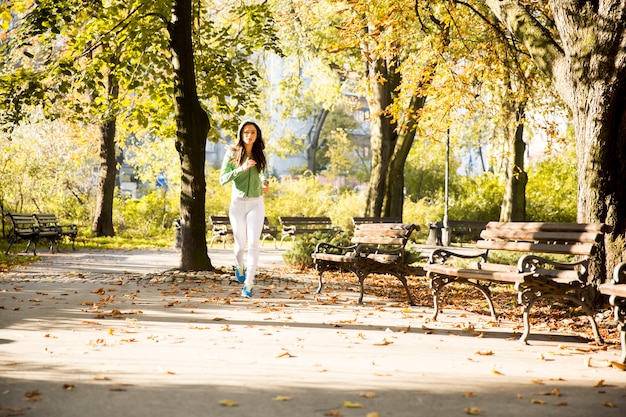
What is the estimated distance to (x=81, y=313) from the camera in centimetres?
878

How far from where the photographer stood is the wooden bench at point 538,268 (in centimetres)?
729

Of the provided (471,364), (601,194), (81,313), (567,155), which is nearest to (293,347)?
(471,364)

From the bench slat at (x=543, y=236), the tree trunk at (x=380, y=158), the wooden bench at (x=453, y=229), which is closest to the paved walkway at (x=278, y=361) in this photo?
the bench slat at (x=543, y=236)

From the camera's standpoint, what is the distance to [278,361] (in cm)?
605

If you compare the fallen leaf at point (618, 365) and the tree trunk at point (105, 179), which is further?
the tree trunk at point (105, 179)

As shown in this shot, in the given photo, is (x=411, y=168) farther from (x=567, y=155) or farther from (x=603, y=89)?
(x=603, y=89)

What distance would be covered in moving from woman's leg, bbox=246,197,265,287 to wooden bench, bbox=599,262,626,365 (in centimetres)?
454

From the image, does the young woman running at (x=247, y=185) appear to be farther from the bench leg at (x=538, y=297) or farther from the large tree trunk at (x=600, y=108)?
the large tree trunk at (x=600, y=108)

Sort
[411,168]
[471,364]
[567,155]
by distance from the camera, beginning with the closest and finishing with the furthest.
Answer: [471,364], [567,155], [411,168]

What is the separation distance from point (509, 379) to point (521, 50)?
942 centimetres

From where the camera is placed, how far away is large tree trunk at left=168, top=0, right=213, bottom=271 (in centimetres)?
1338

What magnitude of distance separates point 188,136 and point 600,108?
7201 mm

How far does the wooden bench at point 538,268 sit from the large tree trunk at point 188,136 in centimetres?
536

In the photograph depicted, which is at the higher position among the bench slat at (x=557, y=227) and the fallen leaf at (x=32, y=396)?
the bench slat at (x=557, y=227)
